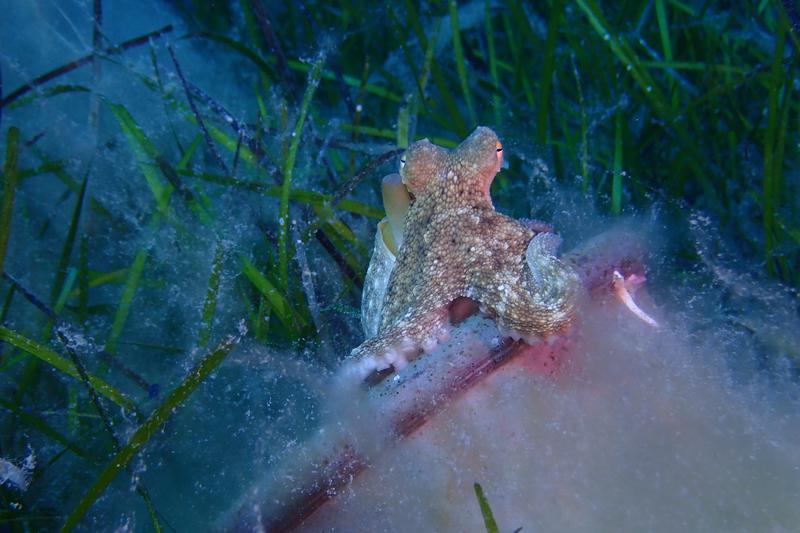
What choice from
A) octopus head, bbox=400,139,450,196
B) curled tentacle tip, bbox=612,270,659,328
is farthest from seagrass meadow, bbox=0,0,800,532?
octopus head, bbox=400,139,450,196

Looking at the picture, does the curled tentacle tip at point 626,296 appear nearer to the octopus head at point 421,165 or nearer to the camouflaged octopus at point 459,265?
the camouflaged octopus at point 459,265

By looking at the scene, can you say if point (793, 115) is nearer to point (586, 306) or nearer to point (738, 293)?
point (738, 293)

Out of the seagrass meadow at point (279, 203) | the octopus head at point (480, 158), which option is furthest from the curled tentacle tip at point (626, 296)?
the octopus head at point (480, 158)

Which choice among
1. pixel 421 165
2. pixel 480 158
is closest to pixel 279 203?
pixel 421 165

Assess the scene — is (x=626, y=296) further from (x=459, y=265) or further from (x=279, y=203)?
(x=279, y=203)

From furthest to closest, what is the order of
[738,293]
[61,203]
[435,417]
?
1. [61,203]
2. [738,293]
3. [435,417]

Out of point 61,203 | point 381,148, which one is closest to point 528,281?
point 381,148
